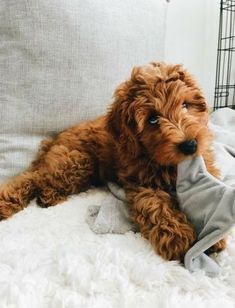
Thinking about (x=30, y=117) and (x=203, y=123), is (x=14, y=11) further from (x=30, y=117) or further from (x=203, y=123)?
(x=203, y=123)

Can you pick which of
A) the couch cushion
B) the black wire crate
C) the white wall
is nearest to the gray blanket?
the couch cushion

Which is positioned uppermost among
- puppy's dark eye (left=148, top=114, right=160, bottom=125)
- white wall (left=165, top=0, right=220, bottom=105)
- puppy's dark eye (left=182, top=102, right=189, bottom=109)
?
white wall (left=165, top=0, right=220, bottom=105)

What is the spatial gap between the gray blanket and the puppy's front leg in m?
0.03

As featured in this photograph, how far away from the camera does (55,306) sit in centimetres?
79

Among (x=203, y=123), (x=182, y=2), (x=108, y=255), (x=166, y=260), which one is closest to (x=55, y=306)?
(x=108, y=255)

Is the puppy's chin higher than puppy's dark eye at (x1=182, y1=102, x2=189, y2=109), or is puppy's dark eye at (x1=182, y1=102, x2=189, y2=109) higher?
puppy's dark eye at (x1=182, y1=102, x2=189, y2=109)

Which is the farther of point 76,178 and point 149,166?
point 76,178

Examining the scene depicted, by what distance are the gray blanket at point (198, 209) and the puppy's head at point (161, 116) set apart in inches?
2.5

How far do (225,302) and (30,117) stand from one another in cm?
98

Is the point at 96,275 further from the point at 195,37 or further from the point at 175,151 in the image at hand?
the point at 195,37

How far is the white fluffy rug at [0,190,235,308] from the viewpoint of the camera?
80 cm

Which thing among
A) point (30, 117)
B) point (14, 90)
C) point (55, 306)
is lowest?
point (55, 306)

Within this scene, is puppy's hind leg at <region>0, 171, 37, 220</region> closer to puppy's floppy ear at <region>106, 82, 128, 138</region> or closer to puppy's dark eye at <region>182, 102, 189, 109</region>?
puppy's floppy ear at <region>106, 82, 128, 138</region>

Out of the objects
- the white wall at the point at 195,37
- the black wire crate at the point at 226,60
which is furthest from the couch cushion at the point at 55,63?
the black wire crate at the point at 226,60
